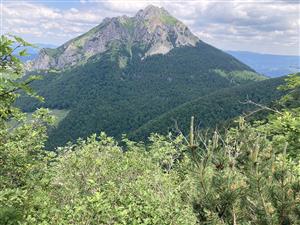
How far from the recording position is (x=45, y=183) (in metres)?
11.5

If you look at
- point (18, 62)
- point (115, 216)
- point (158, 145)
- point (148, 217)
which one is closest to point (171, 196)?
point (148, 217)

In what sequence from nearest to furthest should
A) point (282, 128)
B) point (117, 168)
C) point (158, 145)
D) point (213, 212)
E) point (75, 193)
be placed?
point (213, 212)
point (75, 193)
point (117, 168)
point (282, 128)
point (158, 145)

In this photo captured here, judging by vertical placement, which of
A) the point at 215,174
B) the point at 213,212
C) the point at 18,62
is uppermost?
the point at 18,62

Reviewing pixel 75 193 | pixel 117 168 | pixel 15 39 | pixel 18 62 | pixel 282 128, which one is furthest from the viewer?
pixel 282 128

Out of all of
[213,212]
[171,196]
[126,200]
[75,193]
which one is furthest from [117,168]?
[213,212]

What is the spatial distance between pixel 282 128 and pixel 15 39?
15.4 metres

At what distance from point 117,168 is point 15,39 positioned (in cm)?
916

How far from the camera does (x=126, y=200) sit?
1006 centimetres

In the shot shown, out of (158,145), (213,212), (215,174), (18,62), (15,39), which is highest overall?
(15,39)

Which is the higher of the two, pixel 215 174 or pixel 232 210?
pixel 215 174

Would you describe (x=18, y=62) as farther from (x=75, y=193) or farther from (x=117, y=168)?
(x=117, y=168)

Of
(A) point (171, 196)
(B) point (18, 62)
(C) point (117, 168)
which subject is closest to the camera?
(B) point (18, 62)

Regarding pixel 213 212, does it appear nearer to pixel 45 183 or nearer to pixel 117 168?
pixel 45 183

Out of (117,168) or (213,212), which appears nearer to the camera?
(213,212)
